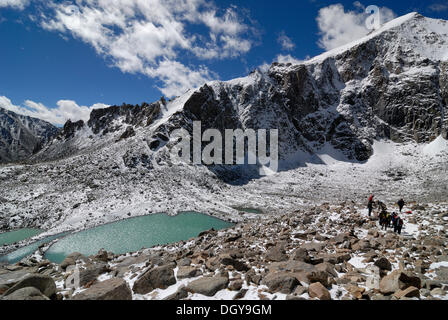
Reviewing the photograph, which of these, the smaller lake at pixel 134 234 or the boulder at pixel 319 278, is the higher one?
the boulder at pixel 319 278

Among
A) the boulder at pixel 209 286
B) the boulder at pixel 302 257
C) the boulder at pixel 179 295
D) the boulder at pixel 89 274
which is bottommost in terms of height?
the boulder at pixel 89 274

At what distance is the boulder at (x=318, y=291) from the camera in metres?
6.48

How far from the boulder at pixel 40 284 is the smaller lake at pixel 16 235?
31790mm

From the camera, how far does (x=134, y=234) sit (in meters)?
31.2

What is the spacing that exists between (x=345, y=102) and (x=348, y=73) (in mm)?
20215

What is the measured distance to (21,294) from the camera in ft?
21.7

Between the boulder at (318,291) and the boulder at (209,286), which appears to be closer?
the boulder at (318,291)

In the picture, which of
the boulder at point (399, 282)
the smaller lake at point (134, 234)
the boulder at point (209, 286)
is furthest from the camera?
the smaller lake at point (134, 234)

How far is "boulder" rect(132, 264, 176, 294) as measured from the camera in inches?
315

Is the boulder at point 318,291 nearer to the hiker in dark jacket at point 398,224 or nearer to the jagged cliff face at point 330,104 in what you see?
the hiker in dark jacket at point 398,224

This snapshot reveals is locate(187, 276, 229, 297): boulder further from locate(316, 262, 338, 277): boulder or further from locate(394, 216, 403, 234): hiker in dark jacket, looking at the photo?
locate(394, 216, 403, 234): hiker in dark jacket

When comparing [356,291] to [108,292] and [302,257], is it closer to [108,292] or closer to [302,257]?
[302,257]

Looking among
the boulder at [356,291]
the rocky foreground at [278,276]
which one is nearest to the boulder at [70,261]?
the rocky foreground at [278,276]

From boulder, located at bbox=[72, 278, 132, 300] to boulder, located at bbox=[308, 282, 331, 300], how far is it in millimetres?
6101
